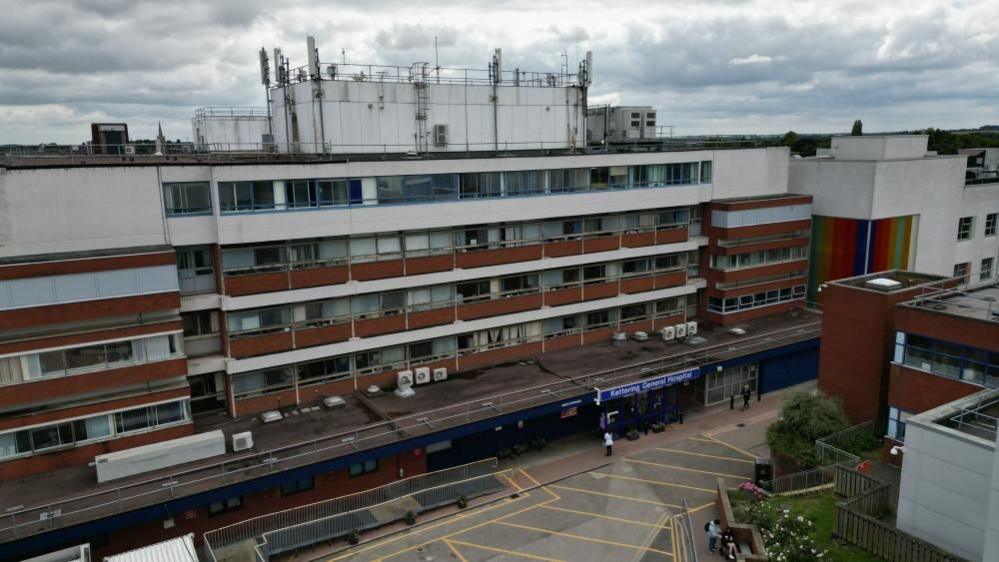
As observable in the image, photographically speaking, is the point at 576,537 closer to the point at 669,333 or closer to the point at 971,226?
the point at 669,333

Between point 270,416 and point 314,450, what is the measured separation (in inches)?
167

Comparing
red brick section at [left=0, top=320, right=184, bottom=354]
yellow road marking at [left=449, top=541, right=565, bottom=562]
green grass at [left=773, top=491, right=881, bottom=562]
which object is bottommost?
yellow road marking at [left=449, top=541, right=565, bottom=562]

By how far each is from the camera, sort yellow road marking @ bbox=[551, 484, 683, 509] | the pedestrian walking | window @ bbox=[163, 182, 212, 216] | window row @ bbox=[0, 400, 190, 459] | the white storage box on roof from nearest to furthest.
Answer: the white storage box on roof → the pedestrian walking → window row @ bbox=[0, 400, 190, 459] → window @ bbox=[163, 182, 212, 216] → yellow road marking @ bbox=[551, 484, 683, 509]

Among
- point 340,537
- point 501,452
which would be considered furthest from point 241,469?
point 501,452

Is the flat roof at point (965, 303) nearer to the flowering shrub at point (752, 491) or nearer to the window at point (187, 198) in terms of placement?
the flowering shrub at point (752, 491)

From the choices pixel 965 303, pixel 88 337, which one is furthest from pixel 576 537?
pixel 88 337

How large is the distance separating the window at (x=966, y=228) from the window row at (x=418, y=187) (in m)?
22.4

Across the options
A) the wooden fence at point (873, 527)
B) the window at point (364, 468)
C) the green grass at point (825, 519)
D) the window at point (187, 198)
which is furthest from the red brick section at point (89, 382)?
the wooden fence at point (873, 527)

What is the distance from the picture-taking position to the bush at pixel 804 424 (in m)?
→ 31.2

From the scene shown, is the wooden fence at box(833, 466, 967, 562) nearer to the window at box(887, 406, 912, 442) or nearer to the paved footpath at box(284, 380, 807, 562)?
the window at box(887, 406, 912, 442)

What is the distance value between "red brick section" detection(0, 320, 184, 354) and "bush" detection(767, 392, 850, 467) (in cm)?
2698

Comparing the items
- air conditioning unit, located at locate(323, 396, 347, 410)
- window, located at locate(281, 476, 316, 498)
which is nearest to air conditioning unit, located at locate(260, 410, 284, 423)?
air conditioning unit, located at locate(323, 396, 347, 410)

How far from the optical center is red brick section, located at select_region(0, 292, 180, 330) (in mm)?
26031

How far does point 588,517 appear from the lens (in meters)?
29.9
